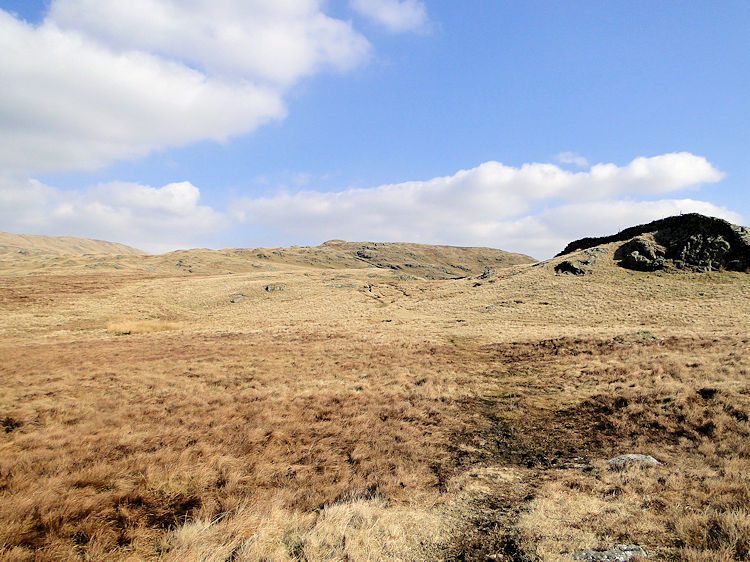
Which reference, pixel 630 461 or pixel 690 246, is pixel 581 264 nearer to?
pixel 690 246

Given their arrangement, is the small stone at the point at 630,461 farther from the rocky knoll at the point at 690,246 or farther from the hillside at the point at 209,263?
the hillside at the point at 209,263

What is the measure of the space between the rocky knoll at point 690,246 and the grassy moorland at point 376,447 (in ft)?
88.0

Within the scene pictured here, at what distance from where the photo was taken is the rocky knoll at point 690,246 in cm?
4762

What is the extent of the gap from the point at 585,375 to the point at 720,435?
7.49 meters

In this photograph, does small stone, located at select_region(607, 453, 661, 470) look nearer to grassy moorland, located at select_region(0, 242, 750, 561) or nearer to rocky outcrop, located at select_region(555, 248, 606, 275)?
grassy moorland, located at select_region(0, 242, 750, 561)

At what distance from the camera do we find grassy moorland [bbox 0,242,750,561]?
5543mm

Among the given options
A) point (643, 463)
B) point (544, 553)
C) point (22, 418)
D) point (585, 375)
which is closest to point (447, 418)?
point (643, 463)

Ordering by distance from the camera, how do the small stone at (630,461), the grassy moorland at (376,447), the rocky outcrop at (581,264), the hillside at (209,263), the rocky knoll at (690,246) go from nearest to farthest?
1. the grassy moorland at (376,447)
2. the small stone at (630,461)
3. the rocky knoll at (690,246)
4. the rocky outcrop at (581,264)
5. the hillside at (209,263)

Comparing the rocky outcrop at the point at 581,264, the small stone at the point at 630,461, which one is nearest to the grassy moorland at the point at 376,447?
the small stone at the point at 630,461

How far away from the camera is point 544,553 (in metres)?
5.21

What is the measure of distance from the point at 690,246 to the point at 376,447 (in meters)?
65.3

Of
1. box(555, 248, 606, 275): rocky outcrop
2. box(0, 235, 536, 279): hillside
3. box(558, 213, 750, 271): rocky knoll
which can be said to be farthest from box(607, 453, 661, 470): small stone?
box(0, 235, 536, 279): hillside

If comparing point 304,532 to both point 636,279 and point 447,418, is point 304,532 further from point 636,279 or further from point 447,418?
point 636,279

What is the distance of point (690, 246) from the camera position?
51.2m
